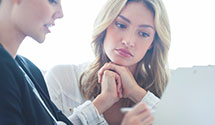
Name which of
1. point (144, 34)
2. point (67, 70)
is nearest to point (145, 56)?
point (144, 34)

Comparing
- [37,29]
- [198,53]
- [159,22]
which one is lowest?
[198,53]

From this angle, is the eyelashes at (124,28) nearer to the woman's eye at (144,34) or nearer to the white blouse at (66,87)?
the woman's eye at (144,34)

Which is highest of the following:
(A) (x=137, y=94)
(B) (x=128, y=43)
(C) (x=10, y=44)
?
(C) (x=10, y=44)

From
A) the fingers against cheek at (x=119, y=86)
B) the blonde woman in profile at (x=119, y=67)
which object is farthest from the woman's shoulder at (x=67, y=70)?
the fingers against cheek at (x=119, y=86)

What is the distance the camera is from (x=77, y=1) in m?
0.55

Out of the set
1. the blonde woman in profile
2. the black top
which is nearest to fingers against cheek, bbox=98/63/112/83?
the blonde woman in profile

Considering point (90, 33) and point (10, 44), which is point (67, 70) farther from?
point (10, 44)

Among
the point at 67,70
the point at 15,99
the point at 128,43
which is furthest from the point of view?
the point at 67,70

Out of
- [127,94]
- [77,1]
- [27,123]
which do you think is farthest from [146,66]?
[27,123]

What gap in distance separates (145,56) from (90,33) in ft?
0.45

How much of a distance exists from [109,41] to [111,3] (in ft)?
0.28

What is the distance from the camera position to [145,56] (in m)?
0.55

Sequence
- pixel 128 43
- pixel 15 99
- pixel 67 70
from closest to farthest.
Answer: pixel 15 99 → pixel 128 43 → pixel 67 70

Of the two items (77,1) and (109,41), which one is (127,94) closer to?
(109,41)
